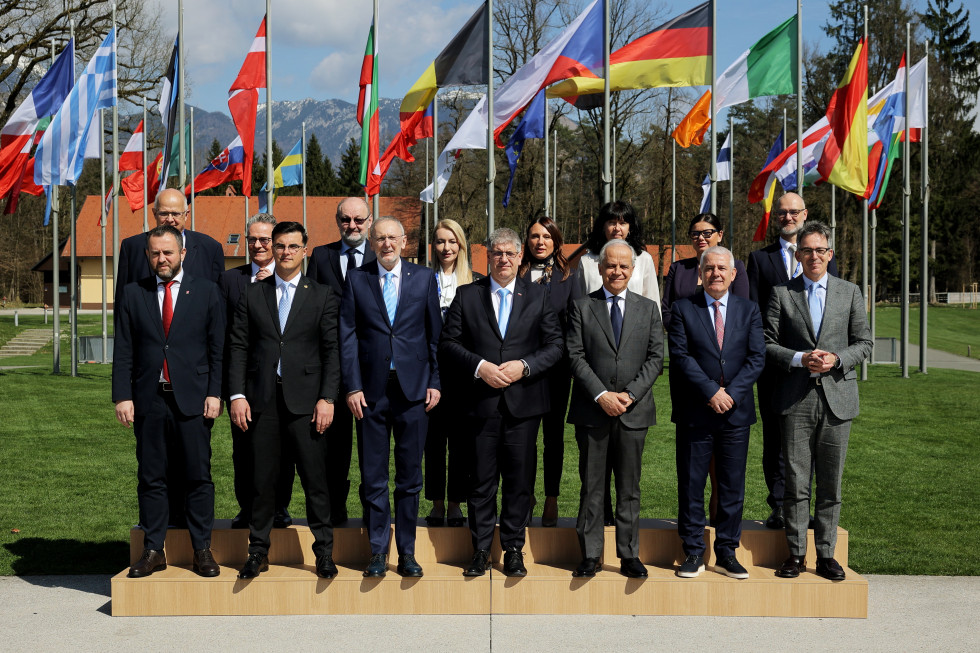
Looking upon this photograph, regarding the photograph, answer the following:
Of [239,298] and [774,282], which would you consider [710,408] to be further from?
[239,298]

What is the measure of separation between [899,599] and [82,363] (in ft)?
73.3

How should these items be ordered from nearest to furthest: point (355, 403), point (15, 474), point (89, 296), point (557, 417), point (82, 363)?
point (355, 403) → point (557, 417) → point (15, 474) → point (82, 363) → point (89, 296)

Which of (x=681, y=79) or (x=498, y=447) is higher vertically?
(x=681, y=79)

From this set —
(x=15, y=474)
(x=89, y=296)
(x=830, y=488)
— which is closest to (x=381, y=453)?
(x=830, y=488)

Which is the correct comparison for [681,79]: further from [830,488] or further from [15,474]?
[15,474]

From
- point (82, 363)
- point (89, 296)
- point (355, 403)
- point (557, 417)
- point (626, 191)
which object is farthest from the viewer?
point (89, 296)

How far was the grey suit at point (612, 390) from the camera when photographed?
5859 mm

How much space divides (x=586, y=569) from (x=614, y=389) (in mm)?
1123

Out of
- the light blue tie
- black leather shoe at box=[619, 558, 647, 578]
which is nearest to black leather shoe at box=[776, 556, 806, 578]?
black leather shoe at box=[619, 558, 647, 578]

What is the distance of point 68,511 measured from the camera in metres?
8.42

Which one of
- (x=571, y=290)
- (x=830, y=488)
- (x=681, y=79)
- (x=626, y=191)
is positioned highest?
(x=626, y=191)

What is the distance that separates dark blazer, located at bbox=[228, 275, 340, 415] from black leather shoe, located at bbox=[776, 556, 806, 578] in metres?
3.02

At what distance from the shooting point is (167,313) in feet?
19.7

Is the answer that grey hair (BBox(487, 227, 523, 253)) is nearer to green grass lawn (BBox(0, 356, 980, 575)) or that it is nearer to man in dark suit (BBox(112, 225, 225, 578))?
man in dark suit (BBox(112, 225, 225, 578))
